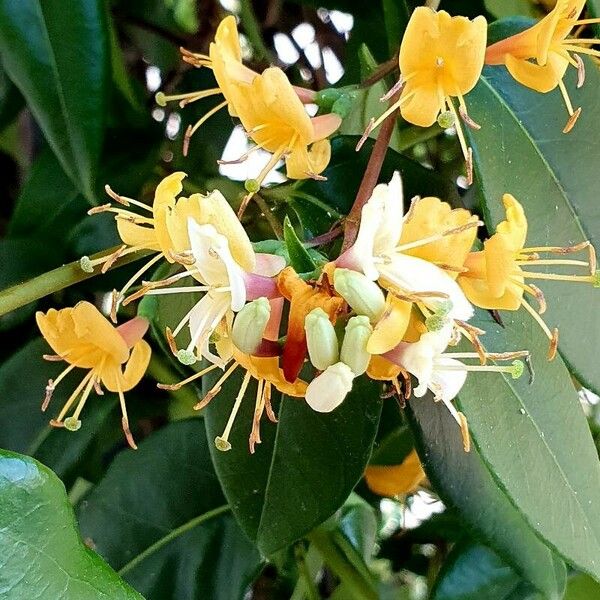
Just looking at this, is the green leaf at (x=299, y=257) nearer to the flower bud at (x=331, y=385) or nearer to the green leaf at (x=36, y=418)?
the flower bud at (x=331, y=385)

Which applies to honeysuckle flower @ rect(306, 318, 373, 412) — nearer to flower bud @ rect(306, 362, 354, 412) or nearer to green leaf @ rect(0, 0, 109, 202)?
flower bud @ rect(306, 362, 354, 412)

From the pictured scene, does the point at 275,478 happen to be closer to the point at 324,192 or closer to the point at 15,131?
the point at 324,192

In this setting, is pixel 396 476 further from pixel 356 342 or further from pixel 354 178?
pixel 356 342

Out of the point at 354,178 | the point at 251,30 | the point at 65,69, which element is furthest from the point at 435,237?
the point at 251,30

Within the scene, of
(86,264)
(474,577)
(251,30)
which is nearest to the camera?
(86,264)

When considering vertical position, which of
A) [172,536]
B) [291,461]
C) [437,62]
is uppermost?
[437,62]

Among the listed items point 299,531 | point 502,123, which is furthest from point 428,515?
point 502,123
